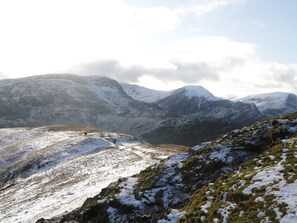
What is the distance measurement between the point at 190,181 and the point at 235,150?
15.0 feet

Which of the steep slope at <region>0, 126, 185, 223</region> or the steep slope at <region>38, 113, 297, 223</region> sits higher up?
the steep slope at <region>38, 113, 297, 223</region>

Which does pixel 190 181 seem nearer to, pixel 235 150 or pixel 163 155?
pixel 235 150

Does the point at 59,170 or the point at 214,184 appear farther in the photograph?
the point at 59,170

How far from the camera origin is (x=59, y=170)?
5903 centimetres

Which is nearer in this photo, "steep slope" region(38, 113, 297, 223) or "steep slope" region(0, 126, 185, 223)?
"steep slope" region(38, 113, 297, 223)

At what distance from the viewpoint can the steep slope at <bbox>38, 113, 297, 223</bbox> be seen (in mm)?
19078

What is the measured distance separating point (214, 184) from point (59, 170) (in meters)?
41.0

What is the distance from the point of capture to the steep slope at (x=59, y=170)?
39.4 m

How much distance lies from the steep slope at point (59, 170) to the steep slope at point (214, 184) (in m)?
10.3

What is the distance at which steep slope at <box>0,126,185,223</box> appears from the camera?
129ft

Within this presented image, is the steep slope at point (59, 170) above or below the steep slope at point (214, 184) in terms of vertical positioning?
below

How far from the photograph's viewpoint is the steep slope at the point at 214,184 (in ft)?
62.6

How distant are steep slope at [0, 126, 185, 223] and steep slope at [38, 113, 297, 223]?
1033 centimetres

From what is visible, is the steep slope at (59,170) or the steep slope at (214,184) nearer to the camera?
the steep slope at (214,184)
